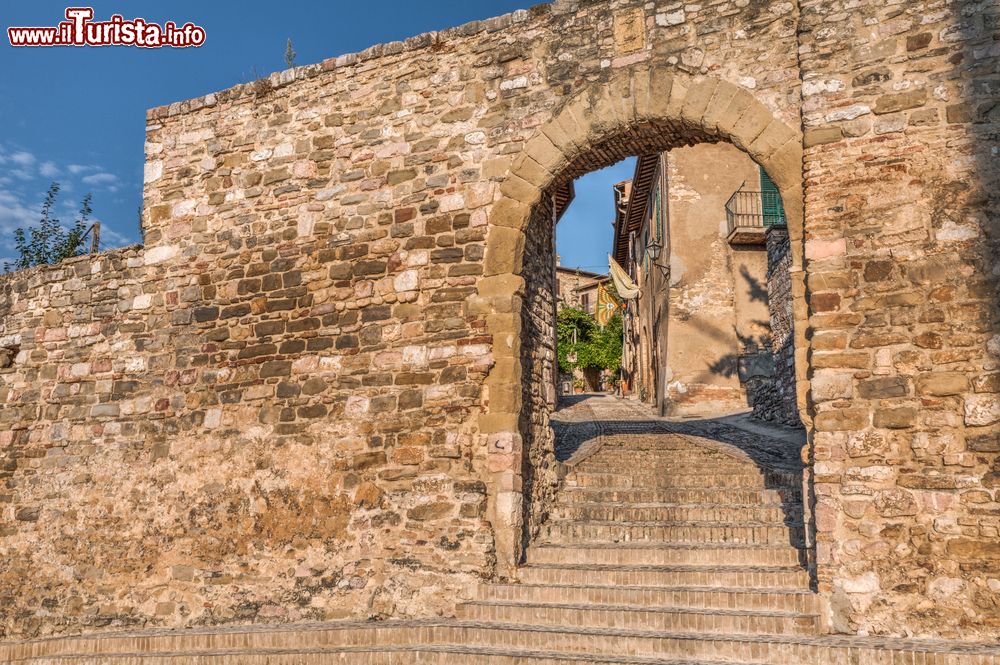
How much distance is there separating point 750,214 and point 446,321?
10994 mm

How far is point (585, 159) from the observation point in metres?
5.87

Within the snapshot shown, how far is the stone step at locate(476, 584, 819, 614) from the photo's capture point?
4.56m

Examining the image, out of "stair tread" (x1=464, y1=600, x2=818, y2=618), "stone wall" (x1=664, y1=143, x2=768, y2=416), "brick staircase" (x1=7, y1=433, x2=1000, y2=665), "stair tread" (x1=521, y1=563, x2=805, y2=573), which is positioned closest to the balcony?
"stone wall" (x1=664, y1=143, x2=768, y2=416)

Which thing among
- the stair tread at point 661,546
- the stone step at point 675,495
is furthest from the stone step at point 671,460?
the stair tread at point 661,546

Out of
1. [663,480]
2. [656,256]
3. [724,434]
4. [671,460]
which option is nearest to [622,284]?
[656,256]

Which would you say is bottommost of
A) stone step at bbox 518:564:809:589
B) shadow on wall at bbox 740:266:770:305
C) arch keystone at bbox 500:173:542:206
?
stone step at bbox 518:564:809:589

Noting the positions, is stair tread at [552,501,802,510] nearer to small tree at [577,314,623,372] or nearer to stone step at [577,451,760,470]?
stone step at [577,451,760,470]

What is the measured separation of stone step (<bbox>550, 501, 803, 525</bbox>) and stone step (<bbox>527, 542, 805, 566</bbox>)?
45 centimetres

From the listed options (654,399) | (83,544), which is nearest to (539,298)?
(83,544)

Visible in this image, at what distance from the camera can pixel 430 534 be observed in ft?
17.9

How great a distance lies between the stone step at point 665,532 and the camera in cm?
539

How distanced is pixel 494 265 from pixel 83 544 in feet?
14.2

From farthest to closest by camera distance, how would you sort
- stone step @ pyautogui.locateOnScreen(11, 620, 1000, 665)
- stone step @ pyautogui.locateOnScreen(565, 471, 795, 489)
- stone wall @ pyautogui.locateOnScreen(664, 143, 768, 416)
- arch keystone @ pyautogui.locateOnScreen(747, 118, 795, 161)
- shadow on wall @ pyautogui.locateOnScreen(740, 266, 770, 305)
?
shadow on wall @ pyautogui.locateOnScreen(740, 266, 770, 305)
stone wall @ pyautogui.locateOnScreen(664, 143, 768, 416)
stone step @ pyautogui.locateOnScreen(565, 471, 795, 489)
arch keystone @ pyautogui.locateOnScreen(747, 118, 795, 161)
stone step @ pyautogui.locateOnScreen(11, 620, 1000, 665)

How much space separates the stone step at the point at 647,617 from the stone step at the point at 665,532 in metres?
0.79
